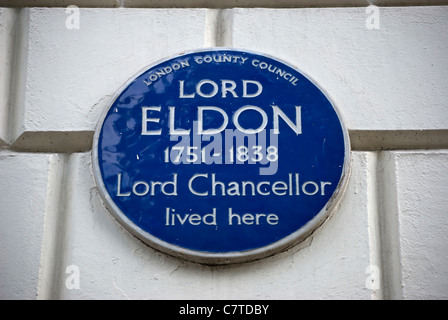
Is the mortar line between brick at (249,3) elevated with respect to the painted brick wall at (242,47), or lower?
elevated

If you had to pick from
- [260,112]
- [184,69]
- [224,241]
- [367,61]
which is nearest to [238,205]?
[224,241]

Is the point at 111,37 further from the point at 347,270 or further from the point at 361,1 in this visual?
the point at 347,270

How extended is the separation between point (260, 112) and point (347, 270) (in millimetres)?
601

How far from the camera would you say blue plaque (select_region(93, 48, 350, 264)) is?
7.79ft

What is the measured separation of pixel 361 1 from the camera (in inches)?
111

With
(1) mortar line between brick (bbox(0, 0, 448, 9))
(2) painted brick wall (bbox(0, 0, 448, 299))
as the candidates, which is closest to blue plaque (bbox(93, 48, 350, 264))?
(2) painted brick wall (bbox(0, 0, 448, 299))

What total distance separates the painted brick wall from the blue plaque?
0.26 feet

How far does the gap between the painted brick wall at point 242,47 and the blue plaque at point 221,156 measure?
3.1 inches

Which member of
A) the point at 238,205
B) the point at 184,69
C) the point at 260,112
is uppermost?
the point at 184,69

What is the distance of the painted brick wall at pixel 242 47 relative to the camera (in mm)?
2371

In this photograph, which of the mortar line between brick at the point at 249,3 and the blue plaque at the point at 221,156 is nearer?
the blue plaque at the point at 221,156

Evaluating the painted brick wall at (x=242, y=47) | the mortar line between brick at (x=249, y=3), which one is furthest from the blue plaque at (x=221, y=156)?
the mortar line between brick at (x=249, y=3)

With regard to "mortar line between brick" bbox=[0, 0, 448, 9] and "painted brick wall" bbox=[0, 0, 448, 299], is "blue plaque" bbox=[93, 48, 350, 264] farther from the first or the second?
"mortar line between brick" bbox=[0, 0, 448, 9]

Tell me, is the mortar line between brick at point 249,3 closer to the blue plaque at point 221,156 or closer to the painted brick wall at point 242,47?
the painted brick wall at point 242,47
